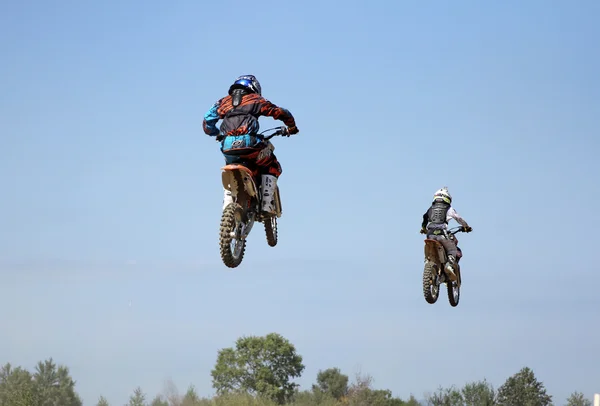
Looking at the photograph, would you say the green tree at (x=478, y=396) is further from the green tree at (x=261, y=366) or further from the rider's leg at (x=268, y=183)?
the rider's leg at (x=268, y=183)

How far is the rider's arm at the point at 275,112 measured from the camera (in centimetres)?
2477

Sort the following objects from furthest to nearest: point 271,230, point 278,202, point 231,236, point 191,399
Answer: point 191,399 < point 271,230 < point 278,202 < point 231,236

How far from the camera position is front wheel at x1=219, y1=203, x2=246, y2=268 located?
2441 cm

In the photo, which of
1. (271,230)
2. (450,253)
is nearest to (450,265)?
(450,253)

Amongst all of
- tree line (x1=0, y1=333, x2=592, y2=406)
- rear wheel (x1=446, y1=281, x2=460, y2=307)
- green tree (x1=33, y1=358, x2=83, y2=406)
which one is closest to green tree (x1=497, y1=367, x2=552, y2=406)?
tree line (x1=0, y1=333, x2=592, y2=406)

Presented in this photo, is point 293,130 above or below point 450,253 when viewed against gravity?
above

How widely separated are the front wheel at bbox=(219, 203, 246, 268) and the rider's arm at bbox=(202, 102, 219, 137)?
1744 mm

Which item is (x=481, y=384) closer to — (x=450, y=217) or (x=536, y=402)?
(x=536, y=402)

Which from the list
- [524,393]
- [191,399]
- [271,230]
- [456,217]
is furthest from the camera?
[524,393]

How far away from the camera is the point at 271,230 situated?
27547 mm

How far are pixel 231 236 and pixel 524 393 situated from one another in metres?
95.2

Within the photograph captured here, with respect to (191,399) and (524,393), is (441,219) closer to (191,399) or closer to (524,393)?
(191,399)

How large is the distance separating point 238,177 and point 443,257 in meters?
10.7

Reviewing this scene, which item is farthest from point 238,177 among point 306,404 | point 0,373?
point 306,404
